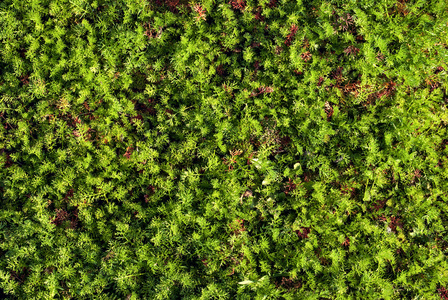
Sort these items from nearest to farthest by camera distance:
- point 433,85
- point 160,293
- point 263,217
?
1. point 160,293
2. point 263,217
3. point 433,85

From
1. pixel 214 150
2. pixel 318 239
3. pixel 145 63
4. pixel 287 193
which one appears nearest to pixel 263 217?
pixel 287 193

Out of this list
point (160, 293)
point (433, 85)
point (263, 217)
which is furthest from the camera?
point (433, 85)

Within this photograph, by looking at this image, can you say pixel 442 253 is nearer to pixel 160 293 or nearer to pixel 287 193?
pixel 287 193

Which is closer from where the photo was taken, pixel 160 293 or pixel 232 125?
pixel 160 293

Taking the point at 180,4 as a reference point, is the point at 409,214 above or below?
below

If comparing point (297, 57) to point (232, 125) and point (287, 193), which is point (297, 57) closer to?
point (232, 125)

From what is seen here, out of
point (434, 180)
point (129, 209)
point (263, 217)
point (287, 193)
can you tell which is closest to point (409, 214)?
point (434, 180)

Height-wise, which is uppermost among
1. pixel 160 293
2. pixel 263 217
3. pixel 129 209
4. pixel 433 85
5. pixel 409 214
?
pixel 433 85
